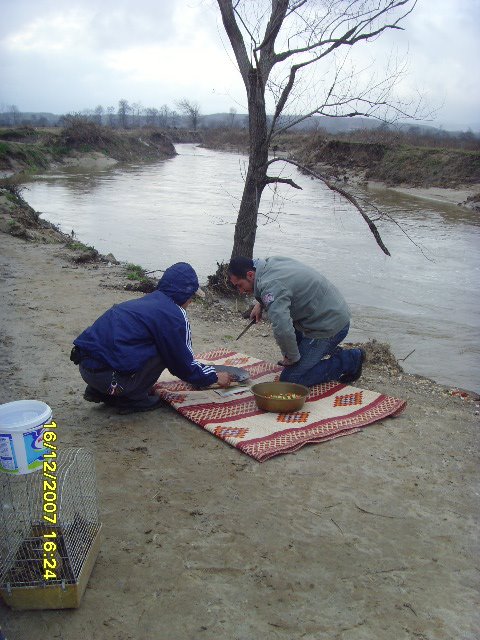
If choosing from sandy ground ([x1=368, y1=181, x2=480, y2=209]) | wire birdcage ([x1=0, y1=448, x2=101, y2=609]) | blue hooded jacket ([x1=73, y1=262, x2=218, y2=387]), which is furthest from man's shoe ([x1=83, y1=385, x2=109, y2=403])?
sandy ground ([x1=368, y1=181, x2=480, y2=209])

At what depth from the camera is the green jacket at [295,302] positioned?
4598mm

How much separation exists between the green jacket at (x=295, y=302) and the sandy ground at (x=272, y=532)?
93 cm

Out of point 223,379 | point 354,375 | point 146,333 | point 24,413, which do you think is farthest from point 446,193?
point 24,413

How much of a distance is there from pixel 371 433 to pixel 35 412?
236 centimetres

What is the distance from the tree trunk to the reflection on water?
1.68 ft

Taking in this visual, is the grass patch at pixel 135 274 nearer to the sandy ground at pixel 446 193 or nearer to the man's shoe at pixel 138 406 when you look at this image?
the man's shoe at pixel 138 406

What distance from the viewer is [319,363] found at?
508cm

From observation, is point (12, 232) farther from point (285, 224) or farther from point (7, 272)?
point (285, 224)

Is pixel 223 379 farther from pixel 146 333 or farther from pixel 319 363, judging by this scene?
pixel 319 363

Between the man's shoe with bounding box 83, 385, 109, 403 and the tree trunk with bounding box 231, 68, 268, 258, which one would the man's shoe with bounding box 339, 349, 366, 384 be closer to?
the man's shoe with bounding box 83, 385, 109, 403

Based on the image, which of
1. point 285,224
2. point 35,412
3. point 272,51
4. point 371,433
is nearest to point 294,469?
point 371,433

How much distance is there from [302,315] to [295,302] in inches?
6.3

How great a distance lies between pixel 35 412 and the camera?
9.98 ft

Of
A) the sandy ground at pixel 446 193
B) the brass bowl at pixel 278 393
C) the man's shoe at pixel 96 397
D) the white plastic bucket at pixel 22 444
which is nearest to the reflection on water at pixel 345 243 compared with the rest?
the sandy ground at pixel 446 193
